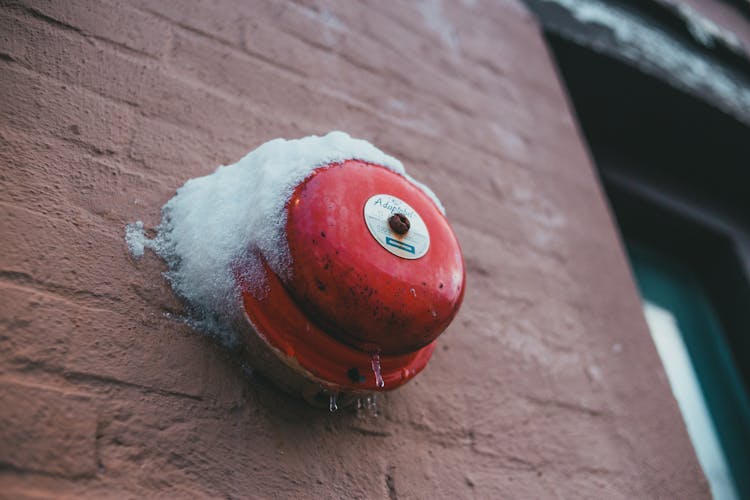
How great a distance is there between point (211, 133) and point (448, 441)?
612mm

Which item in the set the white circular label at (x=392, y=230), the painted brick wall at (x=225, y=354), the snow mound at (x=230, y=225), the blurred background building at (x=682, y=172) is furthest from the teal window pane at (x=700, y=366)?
the snow mound at (x=230, y=225)

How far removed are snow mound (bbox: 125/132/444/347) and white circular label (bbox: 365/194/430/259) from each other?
9cm

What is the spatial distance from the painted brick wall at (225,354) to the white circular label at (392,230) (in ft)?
0.83

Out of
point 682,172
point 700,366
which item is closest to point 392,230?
point 700,366

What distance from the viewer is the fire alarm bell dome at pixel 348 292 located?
0.66 metres

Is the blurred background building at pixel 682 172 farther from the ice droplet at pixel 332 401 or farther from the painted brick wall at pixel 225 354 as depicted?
the ice droplet at pixel 332 401

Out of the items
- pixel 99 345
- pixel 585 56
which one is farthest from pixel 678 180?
pixel 99 345

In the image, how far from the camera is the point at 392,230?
2.31 ft

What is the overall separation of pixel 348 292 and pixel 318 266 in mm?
45

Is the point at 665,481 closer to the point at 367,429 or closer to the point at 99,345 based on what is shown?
the point at 367,429

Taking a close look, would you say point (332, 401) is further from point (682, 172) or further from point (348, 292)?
point (682, 172)

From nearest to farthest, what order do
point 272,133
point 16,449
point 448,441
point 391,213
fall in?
point 16,449 < point 391,213 < point 448,441 < point 272,133

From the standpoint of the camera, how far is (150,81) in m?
0.91

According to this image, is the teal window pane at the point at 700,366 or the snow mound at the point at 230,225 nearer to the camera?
the snow mound at the point at 230,225
